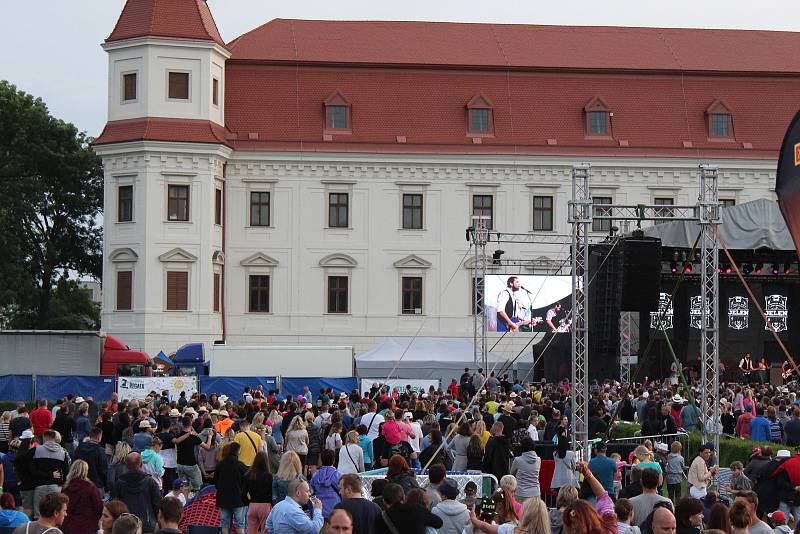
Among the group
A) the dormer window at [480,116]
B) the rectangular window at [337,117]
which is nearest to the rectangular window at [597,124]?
the dormer window at [480,116]

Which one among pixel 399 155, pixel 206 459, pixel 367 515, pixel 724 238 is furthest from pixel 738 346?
pixel 367 515

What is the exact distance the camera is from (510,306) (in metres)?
41.7

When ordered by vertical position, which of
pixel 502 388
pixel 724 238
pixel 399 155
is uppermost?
pixel 399 155

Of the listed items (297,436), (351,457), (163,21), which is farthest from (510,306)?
(351,457)

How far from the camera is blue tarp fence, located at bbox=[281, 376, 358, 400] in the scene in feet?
122

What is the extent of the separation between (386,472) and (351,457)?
1155 mm

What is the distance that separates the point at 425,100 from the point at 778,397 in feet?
87.4

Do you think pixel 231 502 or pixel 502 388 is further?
pixel 502 388

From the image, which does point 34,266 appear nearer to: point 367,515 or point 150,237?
point 150,237

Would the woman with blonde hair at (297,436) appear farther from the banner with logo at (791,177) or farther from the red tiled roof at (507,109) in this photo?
the red tiled roof at (507,109)

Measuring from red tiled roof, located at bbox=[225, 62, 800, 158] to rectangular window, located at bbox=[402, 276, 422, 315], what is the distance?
15.1ft

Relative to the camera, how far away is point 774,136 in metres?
53.0

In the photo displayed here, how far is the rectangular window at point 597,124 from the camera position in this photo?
2060 inches

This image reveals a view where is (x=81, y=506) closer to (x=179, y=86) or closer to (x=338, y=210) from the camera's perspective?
(x=179, y=86)
